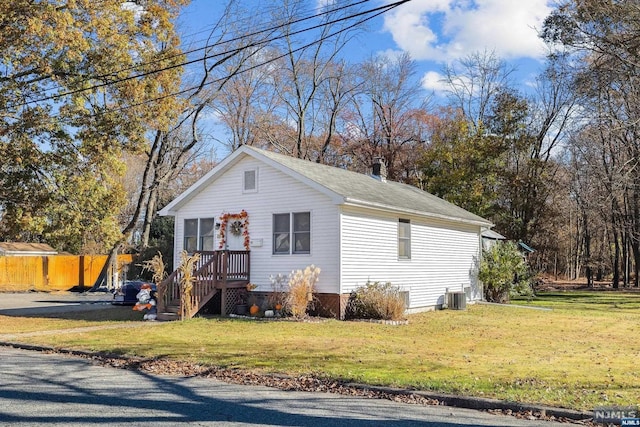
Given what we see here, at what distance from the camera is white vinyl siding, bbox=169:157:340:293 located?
16.3 metres

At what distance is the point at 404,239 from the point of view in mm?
19172

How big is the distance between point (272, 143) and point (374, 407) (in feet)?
110

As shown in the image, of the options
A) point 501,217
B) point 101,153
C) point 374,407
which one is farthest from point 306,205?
point 501,217

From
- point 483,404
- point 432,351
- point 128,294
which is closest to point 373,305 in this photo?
point 432,351

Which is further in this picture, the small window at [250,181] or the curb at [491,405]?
the small window at [250,181]

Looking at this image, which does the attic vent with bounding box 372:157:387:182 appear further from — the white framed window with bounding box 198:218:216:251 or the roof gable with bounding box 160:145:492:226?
the white framed window with bounding box 198:218:216:251

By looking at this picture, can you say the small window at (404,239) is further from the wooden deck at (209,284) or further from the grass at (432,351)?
the wooden deck at (209,284)

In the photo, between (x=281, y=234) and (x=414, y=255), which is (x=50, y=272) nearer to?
(x=281, y=234)

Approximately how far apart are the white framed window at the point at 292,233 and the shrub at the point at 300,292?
2.99ft

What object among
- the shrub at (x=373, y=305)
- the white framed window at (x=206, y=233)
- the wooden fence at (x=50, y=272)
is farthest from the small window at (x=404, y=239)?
the wooden fence at (x=50, y=272)

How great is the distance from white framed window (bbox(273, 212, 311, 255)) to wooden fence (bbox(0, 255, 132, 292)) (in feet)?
65.4

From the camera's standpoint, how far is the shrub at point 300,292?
15.8m

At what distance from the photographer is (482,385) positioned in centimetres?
767

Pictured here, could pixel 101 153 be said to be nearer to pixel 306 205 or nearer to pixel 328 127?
pixel 306 205
